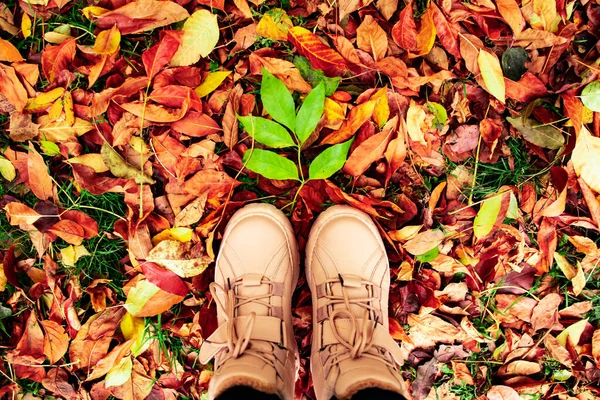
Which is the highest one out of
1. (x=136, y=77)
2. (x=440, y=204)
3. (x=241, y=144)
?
(x=136, y=77)

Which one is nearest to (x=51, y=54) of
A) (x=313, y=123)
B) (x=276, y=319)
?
(x=313, y=123)

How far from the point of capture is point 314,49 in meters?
1.13

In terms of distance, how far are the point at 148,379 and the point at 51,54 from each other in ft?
3.20

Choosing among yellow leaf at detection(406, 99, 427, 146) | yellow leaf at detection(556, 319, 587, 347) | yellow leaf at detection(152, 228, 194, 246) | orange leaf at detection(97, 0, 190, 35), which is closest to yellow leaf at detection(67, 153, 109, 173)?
yellow leaf at detection(152, 228, 194, 246)

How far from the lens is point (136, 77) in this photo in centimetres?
116

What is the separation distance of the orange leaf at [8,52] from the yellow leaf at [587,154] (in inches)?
61.7

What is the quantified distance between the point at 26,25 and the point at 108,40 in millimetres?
256

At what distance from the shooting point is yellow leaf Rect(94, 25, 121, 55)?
1.15 metres

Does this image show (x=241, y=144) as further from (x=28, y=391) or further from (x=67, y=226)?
(x=28, y=391)

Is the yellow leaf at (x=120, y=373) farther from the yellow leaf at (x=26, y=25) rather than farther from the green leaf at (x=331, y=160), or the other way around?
the yellow leaf at (x=26, y=25)

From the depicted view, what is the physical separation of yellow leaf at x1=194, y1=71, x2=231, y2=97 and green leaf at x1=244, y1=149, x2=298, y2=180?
0.22 metres

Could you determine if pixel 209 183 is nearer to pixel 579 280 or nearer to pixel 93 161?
pixel 93 161

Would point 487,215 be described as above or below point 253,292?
above

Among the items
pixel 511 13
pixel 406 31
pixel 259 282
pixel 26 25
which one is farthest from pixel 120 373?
pixel 511 13
